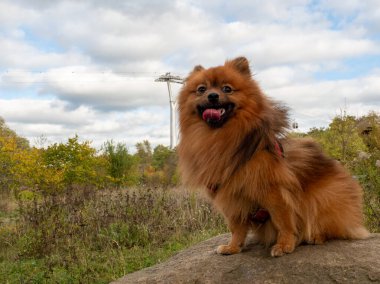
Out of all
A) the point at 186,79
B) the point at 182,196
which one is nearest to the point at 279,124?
the point at 186,79

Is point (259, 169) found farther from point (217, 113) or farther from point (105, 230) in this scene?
point (105, 230)

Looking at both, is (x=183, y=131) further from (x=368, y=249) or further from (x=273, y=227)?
(x=368, y=249)

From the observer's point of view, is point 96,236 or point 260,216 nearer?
point 260,216

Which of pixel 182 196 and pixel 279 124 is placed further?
pixel 182 196

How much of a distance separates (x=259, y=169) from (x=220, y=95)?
0.76m

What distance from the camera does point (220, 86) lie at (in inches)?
158

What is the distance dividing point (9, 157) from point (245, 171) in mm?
18155

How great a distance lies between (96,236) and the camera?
8.77 meters

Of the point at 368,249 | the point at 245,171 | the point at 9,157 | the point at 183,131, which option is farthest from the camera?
the point at 9,157

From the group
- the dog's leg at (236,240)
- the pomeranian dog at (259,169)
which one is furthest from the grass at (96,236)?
the pomeranian dog at (259,169)

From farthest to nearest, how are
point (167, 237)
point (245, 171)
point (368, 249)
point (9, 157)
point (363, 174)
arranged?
point (9, 157) < point (167, 237) < point (363, 174) < point (368, 249) < point (245, 171)

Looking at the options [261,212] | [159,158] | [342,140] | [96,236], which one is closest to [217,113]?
[261,212]

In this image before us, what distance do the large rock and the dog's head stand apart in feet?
4.37

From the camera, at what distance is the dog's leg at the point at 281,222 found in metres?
3.67
